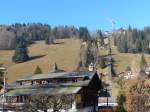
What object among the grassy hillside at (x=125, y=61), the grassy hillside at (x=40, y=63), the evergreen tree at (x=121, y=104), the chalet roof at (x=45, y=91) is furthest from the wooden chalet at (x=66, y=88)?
the grassy hillside at (x=125, y=61)

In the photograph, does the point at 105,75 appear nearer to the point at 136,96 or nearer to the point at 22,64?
the point at 22,64

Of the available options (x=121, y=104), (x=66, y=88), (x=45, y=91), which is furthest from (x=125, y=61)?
(x=121, y=104)

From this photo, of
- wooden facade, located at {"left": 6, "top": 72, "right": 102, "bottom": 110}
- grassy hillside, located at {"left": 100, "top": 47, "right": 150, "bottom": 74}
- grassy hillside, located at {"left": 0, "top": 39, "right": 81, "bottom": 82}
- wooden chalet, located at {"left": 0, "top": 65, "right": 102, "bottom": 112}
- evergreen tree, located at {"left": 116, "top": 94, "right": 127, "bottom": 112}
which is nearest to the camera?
evergreen tree, located at {"left": 116, "top": 94, "right": 127, "bottom": 112}

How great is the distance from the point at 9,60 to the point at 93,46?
3892 cm

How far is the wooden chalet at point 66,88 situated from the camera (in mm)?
66312

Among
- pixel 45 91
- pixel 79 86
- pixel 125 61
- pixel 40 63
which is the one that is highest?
pixel 79 86

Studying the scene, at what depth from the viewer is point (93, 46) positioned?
187 metres

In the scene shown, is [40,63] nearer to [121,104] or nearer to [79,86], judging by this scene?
[79,86]

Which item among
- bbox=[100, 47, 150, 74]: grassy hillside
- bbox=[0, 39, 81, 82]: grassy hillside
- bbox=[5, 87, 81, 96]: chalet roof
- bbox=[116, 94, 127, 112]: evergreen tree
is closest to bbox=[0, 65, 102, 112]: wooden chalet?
bbox=[5, 87, 81, 96]: chalet roof

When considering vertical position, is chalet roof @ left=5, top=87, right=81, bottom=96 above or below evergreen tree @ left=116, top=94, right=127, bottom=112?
above

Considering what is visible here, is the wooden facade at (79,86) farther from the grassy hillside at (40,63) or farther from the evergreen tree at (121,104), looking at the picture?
the grassy hillside at (40,63)

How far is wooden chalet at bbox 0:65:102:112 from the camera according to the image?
6631 cm

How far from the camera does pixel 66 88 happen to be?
67.8 m

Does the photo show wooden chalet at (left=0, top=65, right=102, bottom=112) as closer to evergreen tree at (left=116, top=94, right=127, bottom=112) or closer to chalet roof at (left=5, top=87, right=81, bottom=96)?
chalet roof at (left=5, top=87, right=81, bottom=96)
